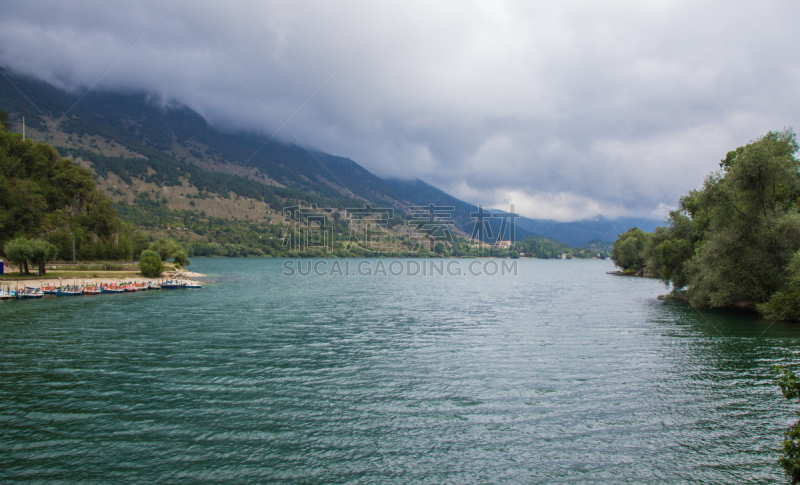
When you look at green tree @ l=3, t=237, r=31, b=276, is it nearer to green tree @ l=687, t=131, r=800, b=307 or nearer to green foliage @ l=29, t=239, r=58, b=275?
green foliage @ l=29, t=239, r=58, b=275

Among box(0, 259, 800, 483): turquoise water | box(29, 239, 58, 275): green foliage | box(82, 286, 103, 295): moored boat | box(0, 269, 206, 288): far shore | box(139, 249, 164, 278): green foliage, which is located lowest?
box(0, 259, 800, 483): turquoise water

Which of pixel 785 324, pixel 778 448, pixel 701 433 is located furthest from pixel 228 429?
pixel 785 324

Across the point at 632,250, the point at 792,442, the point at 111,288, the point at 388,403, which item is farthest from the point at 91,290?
the point at 632,250

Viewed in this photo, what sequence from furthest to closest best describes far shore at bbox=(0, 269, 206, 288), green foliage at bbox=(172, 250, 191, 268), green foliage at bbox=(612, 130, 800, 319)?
green foliage at bbox=(172, 250, 191, 268) < far shore at bbox=(0, 269, 206, 288) < green foliage at bbox=(612, 130, 800, 319)

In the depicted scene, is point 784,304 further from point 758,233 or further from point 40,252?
point 40,252

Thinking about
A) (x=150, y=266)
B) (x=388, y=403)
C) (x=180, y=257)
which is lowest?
(x=388, y=403)

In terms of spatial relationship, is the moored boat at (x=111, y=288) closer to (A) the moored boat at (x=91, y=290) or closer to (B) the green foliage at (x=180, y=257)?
(A) the moored boat at (x=91, y=290)

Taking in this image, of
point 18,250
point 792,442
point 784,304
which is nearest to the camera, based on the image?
point 792,442

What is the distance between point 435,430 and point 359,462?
13.2ft

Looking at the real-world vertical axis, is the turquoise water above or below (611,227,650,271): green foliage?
below

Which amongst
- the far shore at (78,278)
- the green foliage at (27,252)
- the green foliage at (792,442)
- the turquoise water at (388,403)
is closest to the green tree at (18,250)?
the green foliage at (27,252)

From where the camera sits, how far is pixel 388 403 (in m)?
20.4

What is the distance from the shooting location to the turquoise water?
1438 centimetres

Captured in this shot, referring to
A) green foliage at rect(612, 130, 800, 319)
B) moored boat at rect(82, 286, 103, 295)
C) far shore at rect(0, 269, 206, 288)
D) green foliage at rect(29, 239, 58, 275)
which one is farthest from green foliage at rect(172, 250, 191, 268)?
green foliage at rect(612, 130, 800, 319)
